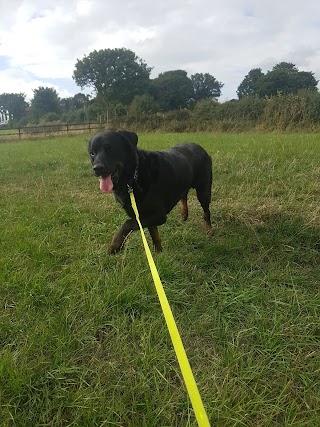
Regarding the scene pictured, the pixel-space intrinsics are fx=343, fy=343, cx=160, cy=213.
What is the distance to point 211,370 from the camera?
6.39 ft

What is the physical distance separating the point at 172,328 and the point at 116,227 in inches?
118

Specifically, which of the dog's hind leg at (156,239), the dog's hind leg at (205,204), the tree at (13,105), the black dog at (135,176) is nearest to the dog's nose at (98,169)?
the black dog at (135,176)

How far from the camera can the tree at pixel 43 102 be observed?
69000mm

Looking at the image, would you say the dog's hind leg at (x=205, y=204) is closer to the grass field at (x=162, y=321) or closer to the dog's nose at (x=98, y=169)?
the grass field at (x=162, y=321)

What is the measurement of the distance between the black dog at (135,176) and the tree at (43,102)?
71.3 meters

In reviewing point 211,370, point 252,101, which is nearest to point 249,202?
point 211,370

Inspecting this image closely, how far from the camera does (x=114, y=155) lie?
3.11 meters

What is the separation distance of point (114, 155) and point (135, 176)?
268 millimetres

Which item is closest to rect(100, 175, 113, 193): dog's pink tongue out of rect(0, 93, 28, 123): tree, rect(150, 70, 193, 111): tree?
rect(150, 70, 193, 111): tree

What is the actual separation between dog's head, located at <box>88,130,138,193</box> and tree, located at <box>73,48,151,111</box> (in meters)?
51.9

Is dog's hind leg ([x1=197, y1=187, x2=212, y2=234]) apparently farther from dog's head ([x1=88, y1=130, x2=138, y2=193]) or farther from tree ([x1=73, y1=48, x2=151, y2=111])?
tree ([x1=73, y1=48, x2=151, y2=111])

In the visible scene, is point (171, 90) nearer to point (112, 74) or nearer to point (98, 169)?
point (112, 74)

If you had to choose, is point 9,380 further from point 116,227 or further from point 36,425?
point 116,227

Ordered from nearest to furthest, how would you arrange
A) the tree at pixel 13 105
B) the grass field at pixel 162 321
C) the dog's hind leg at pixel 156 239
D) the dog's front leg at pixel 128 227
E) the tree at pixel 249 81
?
1. the grass field at pixel 162 321
2. the dog's front leg at pixel 128 227
3. the dog's hind leg at pixel 156 239
4. the tree at pixel 249 81
5. the tree at pixel 13 105
